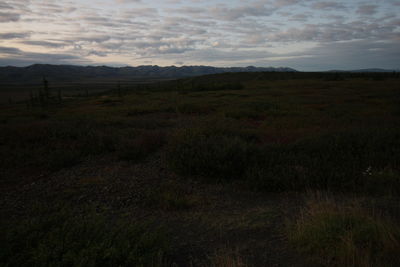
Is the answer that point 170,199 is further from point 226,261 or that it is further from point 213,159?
point 226,261

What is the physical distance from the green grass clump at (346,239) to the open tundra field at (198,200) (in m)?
0.02

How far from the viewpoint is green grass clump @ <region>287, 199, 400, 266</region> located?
289 cm

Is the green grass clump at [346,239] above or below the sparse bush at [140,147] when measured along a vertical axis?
above

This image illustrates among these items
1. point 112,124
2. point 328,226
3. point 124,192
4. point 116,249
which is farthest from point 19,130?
point 328,226

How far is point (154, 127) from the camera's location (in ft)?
44.1

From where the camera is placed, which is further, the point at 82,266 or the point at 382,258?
the point at 382,258

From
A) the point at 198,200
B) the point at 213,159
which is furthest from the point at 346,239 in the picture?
the point at 213,159

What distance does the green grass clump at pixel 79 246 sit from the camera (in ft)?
8.95

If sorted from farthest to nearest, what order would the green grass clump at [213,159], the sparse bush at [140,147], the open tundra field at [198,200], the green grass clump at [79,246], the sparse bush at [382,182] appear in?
the sparse bush at [140,147] → the green grass clump at [213,159] → the sparse bush at [382,182] → the open tundra field at [198,200] → the green grass clump at [79,246]

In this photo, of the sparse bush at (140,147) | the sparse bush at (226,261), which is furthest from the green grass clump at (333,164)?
the sparse bush at (140,147)

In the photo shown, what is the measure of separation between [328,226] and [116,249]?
8.86 feet

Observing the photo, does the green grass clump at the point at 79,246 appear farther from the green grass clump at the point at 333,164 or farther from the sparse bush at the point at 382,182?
the sparse bush at the point at 382,182

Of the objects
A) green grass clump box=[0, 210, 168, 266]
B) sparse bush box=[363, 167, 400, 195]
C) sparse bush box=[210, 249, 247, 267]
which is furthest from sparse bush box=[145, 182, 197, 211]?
sparse bush box=[363, 167, 400, 195]

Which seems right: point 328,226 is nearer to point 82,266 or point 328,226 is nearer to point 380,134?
point 82,266
